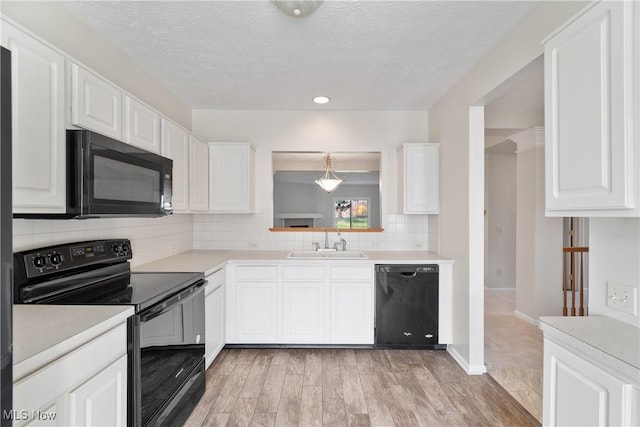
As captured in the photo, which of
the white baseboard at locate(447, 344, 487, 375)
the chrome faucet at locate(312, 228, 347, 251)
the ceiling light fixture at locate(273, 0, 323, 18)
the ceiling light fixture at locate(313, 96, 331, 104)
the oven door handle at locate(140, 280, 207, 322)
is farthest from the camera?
the chrome faucet at locate(312, 228, 347, 251)

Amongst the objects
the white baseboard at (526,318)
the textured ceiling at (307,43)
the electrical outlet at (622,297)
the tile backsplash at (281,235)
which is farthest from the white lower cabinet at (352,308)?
the white baseboard at (526,318)

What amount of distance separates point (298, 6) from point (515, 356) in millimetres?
3234

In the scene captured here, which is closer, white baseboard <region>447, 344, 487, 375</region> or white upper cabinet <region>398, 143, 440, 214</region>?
white baseboard <region>447, 344, 487, 375</region>

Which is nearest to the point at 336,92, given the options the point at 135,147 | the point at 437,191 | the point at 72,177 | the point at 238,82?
the point at 238,82

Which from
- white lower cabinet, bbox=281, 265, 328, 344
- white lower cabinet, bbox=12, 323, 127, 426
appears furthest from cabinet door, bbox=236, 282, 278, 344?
white lower cabinet, bbox=12, 323, 127, 426

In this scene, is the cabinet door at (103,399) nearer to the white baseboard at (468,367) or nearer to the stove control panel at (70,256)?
the stove control panel at (70,256)

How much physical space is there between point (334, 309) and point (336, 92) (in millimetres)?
2078

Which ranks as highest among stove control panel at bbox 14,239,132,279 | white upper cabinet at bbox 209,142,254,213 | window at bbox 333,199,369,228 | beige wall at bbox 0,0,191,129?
beige wall at bbox 0,0,191,129

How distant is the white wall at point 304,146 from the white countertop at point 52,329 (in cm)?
232

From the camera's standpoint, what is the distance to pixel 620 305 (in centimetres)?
137

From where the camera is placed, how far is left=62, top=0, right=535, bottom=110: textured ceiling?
1887 mm

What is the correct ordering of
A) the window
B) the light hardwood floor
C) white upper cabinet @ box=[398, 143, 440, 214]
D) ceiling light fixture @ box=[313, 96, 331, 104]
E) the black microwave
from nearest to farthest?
the black microwave
the light hardwood floor
ceiling light fixture @ box=[313, 96, 331, 104]
white upper cabinet @ box=[398, 143, 440, 214]
the window

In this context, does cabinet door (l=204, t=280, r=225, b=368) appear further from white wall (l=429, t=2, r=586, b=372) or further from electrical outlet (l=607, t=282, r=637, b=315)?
electrical outlet (l=607, t=282, r=637, b=315)

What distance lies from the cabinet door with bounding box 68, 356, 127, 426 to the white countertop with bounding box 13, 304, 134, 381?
175 mm
